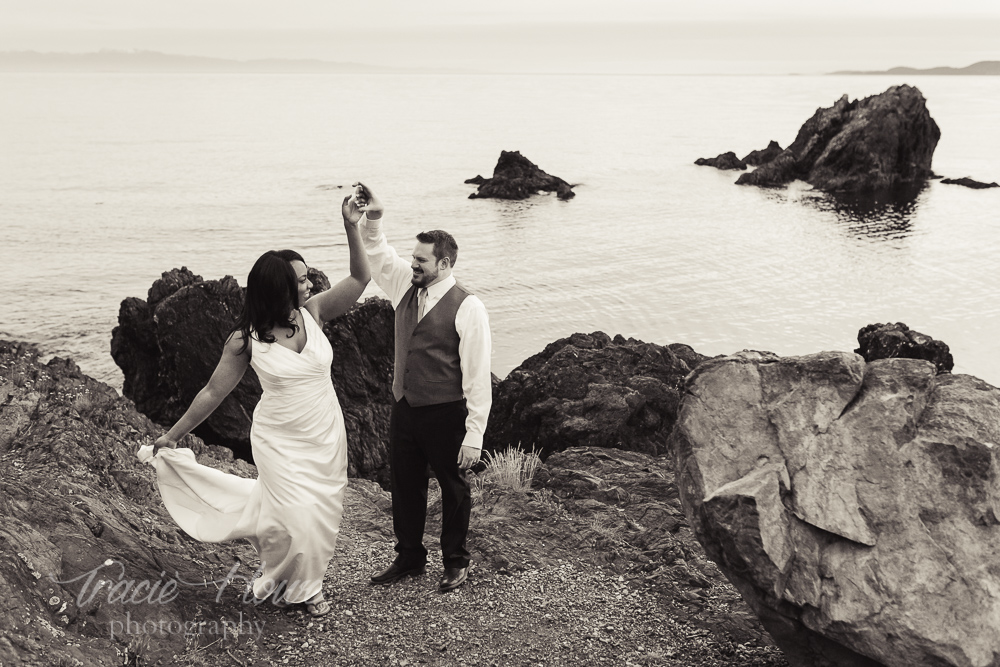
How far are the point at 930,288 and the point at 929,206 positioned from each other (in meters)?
19.3

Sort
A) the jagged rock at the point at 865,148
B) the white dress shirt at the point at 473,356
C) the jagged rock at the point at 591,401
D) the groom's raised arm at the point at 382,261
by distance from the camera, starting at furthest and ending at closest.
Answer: the jagged rock at the point at 865,148 → the jagged rock at the point at 591,401 → the groom's raised arm at the point at 382,261 → the white dress shirt at the point at 473,356

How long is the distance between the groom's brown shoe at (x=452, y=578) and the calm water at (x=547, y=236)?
13714 mm

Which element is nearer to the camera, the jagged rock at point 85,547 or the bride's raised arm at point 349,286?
the jagged rock at point 85,547

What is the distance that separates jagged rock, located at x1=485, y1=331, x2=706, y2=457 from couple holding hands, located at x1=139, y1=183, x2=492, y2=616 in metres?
4.49

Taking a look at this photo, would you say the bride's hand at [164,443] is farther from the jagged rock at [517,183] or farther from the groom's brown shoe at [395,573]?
the jagged rock at [517,183]

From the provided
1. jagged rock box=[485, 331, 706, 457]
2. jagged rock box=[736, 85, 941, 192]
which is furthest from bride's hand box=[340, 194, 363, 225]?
jagged rock box=[736, 85, 941, 192]

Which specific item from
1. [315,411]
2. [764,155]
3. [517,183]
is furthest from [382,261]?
[764,155]

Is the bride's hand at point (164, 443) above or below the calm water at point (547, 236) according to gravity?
above

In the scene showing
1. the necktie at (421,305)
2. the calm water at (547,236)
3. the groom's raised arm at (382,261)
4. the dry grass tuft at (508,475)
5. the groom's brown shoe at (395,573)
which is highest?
the groom's raised arm at (382,261)

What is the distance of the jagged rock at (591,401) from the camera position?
35.2ft

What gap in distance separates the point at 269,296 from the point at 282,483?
125 cm

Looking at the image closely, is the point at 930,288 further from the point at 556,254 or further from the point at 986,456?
the point at 986,456

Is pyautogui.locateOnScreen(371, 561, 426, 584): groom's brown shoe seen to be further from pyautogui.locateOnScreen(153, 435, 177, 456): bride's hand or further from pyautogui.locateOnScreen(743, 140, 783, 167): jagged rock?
pyautogui.locateOnScreen(743, 140, 783, 167): jagged rock

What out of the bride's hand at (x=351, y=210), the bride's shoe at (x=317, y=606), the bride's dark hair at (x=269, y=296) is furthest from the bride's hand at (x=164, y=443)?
the bride's hand at (x=351, y=210)
